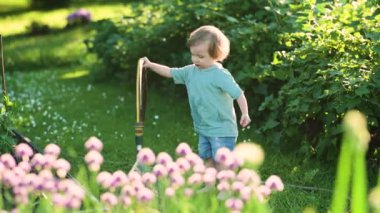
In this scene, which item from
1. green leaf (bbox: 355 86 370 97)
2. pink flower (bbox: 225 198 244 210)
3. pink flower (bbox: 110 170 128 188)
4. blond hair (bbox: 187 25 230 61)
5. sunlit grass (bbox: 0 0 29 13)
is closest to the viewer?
pink flower (bbox: 225 198 244 210)

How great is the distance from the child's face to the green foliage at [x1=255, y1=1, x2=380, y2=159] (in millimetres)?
894

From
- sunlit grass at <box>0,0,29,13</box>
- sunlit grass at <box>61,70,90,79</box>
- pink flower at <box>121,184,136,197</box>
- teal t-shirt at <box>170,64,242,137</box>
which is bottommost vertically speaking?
sunlit grass at <box>0,0,29,13</box>

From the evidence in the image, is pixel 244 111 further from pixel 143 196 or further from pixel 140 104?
pixel 143 196

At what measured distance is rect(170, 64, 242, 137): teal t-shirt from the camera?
4.81 meters

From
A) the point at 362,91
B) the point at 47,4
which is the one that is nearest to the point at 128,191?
the point at 362,91

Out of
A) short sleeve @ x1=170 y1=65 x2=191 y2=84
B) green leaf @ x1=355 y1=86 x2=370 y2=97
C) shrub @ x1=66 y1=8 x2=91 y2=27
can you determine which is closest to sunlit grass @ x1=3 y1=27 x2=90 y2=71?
shrub @ x1=66 y1=8 x2=91 y2=27

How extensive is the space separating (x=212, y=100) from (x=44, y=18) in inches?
471

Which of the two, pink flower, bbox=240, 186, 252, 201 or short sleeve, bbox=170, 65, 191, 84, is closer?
pink flower, bbox=240, 186, 252, 201

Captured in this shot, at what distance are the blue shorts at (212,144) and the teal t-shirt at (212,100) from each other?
41mm

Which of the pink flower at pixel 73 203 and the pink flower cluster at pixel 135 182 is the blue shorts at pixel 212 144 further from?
the pink flower at pixel 73 203

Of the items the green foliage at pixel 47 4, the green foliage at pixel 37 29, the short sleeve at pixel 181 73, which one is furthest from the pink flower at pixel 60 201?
the green foliage at pixel 47 4

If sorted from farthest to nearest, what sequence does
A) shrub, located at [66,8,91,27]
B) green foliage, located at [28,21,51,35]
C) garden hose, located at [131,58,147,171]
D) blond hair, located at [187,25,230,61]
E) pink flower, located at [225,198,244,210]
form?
shrub, located at [66,8,91,27] → green foliage, located at [28,21,51,35] → blond hair, located at [187,25,230,61] → garden hose, located at [131,58,147,171] → pink flower, located at [225,198,244,210]

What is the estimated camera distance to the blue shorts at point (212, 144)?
490 centimetres

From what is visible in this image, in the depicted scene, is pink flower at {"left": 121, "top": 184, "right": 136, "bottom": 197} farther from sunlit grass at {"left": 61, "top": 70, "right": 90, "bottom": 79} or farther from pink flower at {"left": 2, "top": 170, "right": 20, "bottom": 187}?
sunlit grass at {"left": 61, "top": 70, "right": 90, "bottom": 79}
